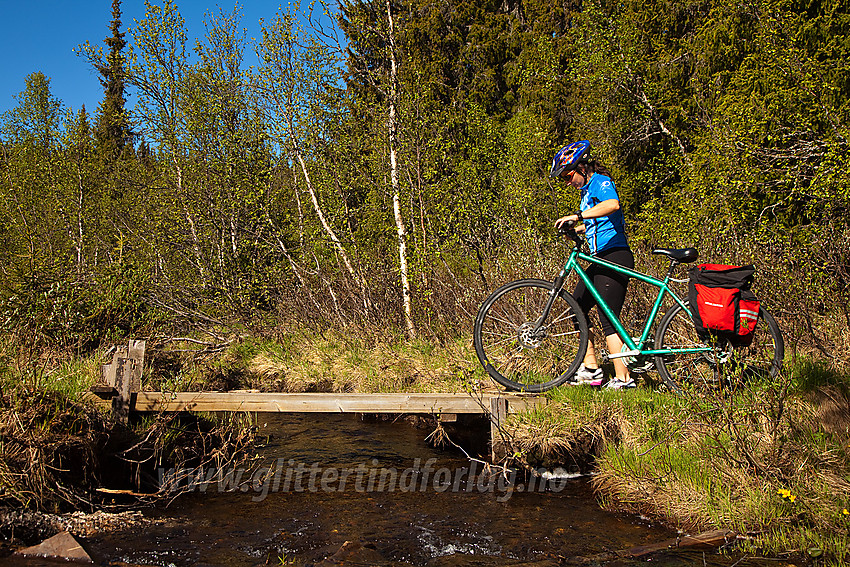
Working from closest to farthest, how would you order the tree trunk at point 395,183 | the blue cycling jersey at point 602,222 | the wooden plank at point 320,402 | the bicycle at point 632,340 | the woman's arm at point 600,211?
the bicycle at point 632,340 → the woman's arm at point 600,211 → the blue cycling jersey at point 602,222 → the wooden plank at point 320,402 → the tree trunk at point 395,183

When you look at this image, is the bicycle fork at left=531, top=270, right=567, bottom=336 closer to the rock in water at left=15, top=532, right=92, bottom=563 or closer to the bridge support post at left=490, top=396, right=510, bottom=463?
the bridge support post at left=490, top=396, right=510, bottom=463

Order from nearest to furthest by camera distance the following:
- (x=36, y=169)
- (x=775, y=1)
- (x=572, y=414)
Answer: (x=572, y=414), (x=775, y=1), (x=36, y=169)

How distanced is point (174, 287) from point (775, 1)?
1222 cm

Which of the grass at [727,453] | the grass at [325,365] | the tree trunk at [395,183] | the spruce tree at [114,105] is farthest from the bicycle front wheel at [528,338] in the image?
the spruce tree at [114,105]

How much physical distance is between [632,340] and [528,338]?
860 mm

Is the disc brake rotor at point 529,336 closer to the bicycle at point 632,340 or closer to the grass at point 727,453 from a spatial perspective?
the bicycle at point 632,340

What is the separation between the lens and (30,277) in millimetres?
8312

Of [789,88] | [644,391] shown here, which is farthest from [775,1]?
[644,391]

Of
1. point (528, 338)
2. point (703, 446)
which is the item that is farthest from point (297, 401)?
point (703, 446)

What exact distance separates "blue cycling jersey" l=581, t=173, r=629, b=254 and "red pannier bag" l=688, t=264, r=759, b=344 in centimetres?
79

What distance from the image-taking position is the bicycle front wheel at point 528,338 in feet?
17.7

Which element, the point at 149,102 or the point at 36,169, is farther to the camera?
the point at 36,169

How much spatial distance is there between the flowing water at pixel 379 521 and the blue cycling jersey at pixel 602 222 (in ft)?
6.60

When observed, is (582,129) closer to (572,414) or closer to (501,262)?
(501,262)
